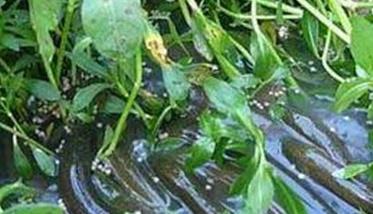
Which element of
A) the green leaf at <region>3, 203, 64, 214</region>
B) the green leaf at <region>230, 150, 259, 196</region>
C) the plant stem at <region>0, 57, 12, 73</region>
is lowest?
the green leaf at <region>230, 150, 259, 196</region>

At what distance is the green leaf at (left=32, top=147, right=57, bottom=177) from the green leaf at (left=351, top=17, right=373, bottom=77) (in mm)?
362

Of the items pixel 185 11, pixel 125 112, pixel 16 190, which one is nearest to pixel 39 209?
pixel 16 190

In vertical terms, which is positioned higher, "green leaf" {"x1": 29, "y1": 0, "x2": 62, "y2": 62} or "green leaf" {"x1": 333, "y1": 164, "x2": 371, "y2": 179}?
"green leaf" {"x1": 29, "y1": 0, "x2": 62, "y2": 62}

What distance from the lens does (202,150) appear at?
3.18 ft

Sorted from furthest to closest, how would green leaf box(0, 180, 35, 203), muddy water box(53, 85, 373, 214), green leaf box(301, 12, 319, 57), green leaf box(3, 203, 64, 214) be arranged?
green leaf box(301, 12, 319, 57) < muddy water box(53, 85, 373, 214) < green leaf box(0, 180, 35, 203) < green leaf box(3, 203, 64, 214)

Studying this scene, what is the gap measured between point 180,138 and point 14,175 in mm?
190

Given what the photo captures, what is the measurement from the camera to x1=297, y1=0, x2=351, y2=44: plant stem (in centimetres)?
107

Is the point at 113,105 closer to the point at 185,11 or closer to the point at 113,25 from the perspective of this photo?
the point at 185,11

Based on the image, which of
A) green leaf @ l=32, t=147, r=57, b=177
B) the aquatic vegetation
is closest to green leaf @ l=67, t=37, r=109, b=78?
the aquatic vegetation

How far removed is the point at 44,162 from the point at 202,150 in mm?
192

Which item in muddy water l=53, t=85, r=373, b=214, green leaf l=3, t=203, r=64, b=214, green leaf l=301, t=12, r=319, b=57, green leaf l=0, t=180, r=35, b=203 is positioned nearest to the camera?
green leaf l=3, t=203, r=64, b=214

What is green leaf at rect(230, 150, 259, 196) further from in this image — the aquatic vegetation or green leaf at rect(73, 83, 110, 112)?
green leaf at rect(73, 83, 110, 112)

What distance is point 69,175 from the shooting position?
41.8 inches

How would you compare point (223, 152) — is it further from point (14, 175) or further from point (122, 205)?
point (14, 175)
